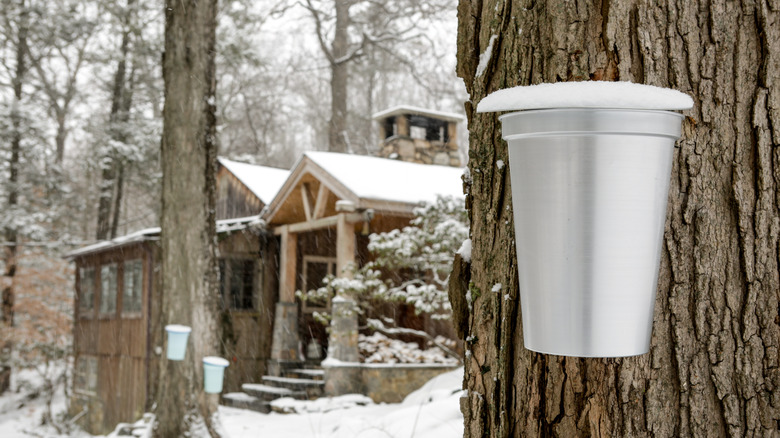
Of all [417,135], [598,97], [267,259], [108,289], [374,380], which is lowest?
[374,380]

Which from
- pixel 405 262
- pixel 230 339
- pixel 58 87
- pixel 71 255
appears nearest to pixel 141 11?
pixel 58 87

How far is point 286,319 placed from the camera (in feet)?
38.8

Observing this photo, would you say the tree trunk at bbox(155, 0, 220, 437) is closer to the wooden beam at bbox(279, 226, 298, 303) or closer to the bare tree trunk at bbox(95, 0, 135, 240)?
the wooden beam at bbox(279, 226, 298, 303)

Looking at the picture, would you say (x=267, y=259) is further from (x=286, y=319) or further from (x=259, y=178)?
(x=259, y=178)

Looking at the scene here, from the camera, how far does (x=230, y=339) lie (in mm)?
12492

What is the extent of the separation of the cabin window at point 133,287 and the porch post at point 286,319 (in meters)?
2.95

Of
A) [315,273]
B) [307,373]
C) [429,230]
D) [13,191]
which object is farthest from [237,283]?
[13,191]

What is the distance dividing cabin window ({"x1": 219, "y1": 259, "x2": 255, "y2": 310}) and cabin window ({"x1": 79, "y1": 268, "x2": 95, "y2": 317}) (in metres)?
4.51

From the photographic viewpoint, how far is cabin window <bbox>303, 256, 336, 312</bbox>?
1307 cm

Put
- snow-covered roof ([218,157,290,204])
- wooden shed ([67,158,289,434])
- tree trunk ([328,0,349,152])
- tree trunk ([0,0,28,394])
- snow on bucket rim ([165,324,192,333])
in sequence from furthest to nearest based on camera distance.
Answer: tree trunk ([328,0,349,152]), tree trunk ([0,0,28,394]), snow-covered roof ([218,157,290,204]), wooden shed ([67,158,289,434]), snow on bucket rim ([165,324,192,333])

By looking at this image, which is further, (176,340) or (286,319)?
(286,319)

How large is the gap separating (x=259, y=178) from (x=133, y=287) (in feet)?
11.0

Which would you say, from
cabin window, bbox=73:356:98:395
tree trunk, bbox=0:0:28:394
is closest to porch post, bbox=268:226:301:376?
cabin window, bbox=73:356:98:395

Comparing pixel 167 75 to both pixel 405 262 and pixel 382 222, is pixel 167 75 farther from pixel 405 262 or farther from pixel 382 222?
pixel 382 222
